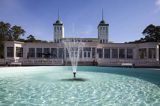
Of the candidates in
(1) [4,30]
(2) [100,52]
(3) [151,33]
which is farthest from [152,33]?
(1) [4,30]

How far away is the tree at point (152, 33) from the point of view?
36.9 m

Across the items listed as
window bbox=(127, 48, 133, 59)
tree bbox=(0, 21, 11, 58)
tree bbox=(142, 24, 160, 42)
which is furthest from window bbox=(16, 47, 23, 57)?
tree bbox=(142, 24, 160, 42)

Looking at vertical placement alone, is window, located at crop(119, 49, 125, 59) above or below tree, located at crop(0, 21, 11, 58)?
below

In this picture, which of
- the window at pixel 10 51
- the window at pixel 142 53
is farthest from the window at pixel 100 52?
the window at pixel 10 51

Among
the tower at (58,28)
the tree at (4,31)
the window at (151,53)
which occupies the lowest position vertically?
the window at (151,53)

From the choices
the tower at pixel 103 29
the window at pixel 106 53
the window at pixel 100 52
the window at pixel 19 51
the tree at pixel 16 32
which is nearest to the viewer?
the window at pixel 19 51

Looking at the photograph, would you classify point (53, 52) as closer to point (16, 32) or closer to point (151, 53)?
point (16, 32)

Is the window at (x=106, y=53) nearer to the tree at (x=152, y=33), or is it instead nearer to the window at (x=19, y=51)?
the window at (x=19, y=51)

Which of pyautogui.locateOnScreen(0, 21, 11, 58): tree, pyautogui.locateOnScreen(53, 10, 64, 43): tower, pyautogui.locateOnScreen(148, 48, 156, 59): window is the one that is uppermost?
pyautogui.locateOnScreen(53, 10, 64, 43): tower

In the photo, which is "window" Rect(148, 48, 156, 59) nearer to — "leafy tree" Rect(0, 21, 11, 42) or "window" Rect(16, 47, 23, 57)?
"window" Rect(16, 47, 23, 57)

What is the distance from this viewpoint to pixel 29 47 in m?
26.7

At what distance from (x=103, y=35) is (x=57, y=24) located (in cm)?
1068

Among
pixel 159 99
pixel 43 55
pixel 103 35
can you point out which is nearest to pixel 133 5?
pixel 159 99

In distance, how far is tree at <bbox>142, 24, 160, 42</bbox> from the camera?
36897mm
